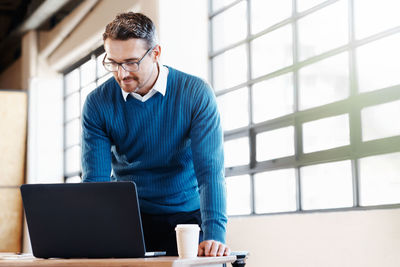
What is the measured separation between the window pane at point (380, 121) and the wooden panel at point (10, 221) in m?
5.29

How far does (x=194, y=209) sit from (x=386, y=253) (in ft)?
3.78

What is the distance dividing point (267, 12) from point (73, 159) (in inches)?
162

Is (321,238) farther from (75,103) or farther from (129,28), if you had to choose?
(75,103)

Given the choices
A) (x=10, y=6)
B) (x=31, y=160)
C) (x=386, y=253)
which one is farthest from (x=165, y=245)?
(x=10, y=6)

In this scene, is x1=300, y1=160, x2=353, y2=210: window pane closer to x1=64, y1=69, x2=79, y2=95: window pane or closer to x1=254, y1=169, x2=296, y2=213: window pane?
x1=254, y1=169, x2=296, y2=213: window pane

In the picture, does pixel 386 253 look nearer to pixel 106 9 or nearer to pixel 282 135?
pixel 282 135

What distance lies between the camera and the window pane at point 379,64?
3283 millimetres

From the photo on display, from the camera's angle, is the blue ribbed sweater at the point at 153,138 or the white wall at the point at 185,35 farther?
the white wall at the point at 185,35

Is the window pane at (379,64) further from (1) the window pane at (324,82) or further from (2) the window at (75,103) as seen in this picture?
(2) the window at (75,103)

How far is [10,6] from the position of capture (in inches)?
339

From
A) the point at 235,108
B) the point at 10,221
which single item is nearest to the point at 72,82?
the point at 10,221

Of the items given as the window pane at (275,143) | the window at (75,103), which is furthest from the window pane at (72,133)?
the window pane at (275,143)

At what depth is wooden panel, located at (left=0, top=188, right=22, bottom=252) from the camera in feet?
24.8

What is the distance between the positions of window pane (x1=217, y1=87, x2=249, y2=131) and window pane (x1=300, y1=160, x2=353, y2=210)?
80 cm
